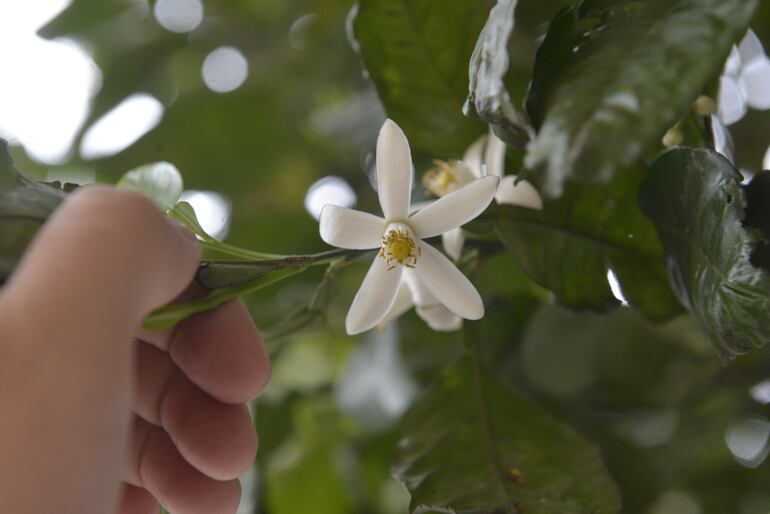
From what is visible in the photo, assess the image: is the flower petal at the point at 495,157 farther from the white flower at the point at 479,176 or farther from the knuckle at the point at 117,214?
the knuckle at the point at 117,214

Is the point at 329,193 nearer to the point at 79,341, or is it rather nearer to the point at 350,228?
the point at 350,228

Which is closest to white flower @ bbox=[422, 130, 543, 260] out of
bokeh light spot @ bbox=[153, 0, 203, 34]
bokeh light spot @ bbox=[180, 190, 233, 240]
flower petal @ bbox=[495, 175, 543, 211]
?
flower petal @ bbox=[495, 175, 543, 211]

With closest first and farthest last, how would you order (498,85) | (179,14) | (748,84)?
1. (498,85)
2. (748,84)
3. (179,14)

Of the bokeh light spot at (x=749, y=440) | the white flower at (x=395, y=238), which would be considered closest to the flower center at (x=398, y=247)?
the white flower at (x=395, y=238)

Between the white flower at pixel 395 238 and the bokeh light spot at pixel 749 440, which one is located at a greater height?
the white flower at pixel 395 238

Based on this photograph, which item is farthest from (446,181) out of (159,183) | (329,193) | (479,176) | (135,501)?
(329,193)

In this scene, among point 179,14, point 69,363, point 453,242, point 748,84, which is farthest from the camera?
point 179,14

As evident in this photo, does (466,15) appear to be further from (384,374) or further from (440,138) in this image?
(384,374)
